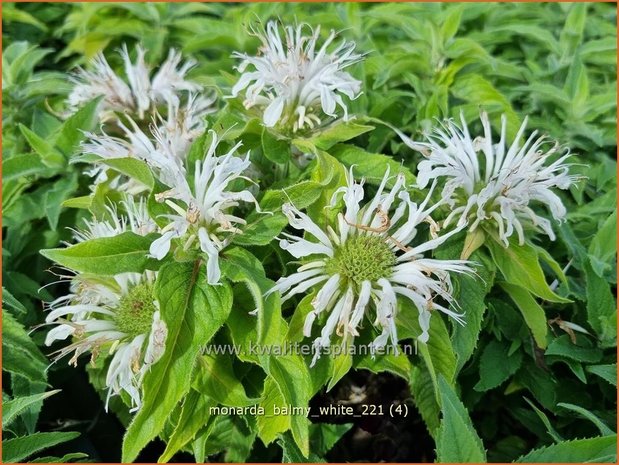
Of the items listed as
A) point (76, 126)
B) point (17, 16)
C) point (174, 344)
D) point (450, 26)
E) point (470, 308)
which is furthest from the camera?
point (17, 16)

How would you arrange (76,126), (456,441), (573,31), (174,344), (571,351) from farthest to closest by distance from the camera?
(573,31) < (76,126) < (571,351) < (174,344) < (456,441)

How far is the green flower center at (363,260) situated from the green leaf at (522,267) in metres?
0.17

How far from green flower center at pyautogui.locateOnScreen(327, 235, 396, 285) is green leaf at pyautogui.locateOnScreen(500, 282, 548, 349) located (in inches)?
8.8

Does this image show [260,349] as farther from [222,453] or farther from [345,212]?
[222,453]

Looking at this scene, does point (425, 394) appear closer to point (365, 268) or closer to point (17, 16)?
point (365, 268)

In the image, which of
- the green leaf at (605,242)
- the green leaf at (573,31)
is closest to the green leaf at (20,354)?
the green leaf at (605,242)

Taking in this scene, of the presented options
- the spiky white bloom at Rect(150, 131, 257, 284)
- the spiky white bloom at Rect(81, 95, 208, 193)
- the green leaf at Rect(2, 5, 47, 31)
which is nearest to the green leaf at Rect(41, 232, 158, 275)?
the spiky white bloom at Rect(150, 131, 257, 284)

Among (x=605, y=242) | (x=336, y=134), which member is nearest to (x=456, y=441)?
(x=336, y=134)

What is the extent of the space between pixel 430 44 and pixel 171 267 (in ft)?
2.67

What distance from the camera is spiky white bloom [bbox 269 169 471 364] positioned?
0.84 m

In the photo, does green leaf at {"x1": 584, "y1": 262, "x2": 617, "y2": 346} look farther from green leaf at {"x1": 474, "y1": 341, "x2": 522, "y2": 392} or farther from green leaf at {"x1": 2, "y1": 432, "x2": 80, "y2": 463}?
green leaf at {"x1": 2, "y1": 432, "x2": 80, "y2": 463}

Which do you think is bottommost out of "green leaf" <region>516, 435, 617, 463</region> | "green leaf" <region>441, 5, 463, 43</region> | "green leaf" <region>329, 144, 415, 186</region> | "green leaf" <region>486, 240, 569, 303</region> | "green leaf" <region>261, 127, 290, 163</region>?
"green leaf" <region>516, 435, 617, 463</region>

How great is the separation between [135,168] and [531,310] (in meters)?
0.61

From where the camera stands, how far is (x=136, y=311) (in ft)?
3.05
